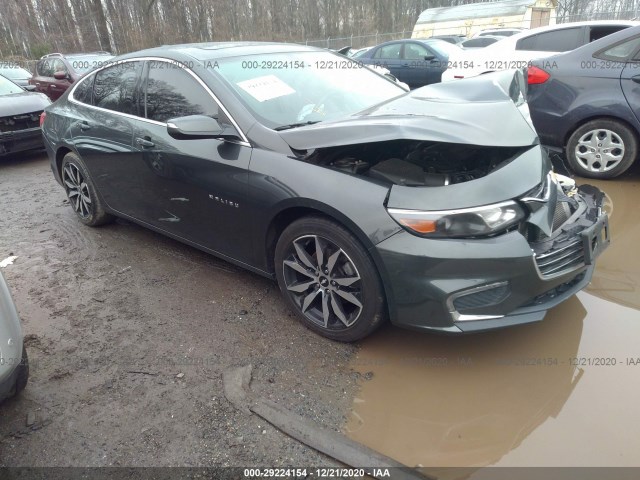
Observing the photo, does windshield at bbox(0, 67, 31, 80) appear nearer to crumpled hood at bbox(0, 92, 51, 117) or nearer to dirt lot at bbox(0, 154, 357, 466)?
crumpled hood at bbox(0, 92, 51, 117)

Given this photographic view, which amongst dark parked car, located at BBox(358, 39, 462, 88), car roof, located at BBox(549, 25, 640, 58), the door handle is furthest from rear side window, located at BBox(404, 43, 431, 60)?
the door handle

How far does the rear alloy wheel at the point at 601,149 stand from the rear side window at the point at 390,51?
25.6 feet

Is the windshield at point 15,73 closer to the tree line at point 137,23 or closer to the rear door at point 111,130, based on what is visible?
the rear door at point 111,130

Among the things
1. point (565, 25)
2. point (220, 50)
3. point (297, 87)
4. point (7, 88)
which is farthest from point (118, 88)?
point (565, 25)

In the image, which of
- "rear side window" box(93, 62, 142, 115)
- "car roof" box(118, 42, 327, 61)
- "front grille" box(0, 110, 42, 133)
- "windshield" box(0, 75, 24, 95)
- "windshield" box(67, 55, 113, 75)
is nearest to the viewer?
"car roof" box(118, 42, 327, 61)

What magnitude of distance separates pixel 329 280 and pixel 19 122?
653 cm

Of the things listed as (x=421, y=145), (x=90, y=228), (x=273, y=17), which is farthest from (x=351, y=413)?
(x=273, y=17)

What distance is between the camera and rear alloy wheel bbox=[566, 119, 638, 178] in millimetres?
4617

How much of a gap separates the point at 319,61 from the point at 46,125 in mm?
2982

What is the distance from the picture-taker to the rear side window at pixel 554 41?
5.88 m

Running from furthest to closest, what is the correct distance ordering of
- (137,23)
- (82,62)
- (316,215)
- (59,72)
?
(137,23) → (82,62) → (59,72) → (316,215)

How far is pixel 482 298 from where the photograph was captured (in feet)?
7.35

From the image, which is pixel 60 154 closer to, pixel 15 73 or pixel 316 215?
pixel 316 215

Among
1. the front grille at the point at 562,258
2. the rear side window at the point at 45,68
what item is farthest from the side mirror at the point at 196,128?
the rear side window at the point at 45,68
